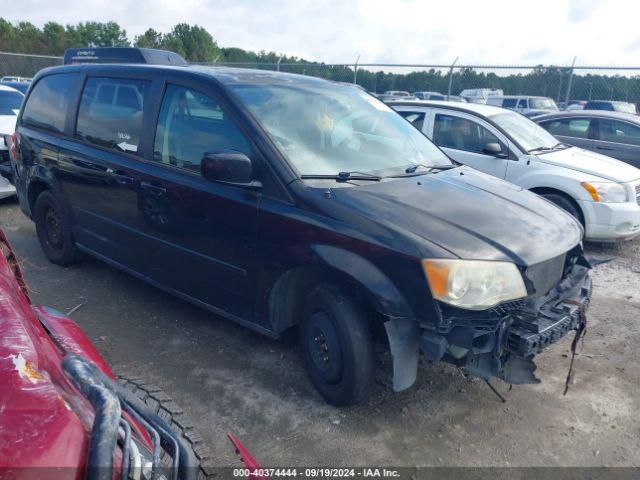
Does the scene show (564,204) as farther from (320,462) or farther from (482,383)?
(320,462)

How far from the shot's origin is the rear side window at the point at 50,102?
4613 millimetres

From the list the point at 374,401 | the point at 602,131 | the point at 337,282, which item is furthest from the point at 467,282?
the point at 602,131

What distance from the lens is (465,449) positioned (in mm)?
2791

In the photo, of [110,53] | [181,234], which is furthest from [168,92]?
[110,53]

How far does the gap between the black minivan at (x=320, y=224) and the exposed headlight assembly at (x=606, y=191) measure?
281cm

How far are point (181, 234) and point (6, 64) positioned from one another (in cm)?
2487

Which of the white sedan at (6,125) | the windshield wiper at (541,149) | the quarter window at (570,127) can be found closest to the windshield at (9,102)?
the white sedan at (6,125)

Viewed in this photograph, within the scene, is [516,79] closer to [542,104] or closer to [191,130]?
[542,104]

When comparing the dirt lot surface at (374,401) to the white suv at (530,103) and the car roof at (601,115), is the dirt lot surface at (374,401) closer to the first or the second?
the car roof at (601,115)

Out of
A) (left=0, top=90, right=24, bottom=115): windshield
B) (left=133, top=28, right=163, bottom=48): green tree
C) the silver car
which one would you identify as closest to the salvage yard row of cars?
(left=0, top=90, right=24, bottom=115): windshield

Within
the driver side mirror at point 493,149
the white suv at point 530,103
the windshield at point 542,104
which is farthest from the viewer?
the windshield at point 542,104

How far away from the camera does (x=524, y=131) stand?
6.77 m

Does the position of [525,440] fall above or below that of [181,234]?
below

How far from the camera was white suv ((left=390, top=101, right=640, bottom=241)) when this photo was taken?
5914 mm
